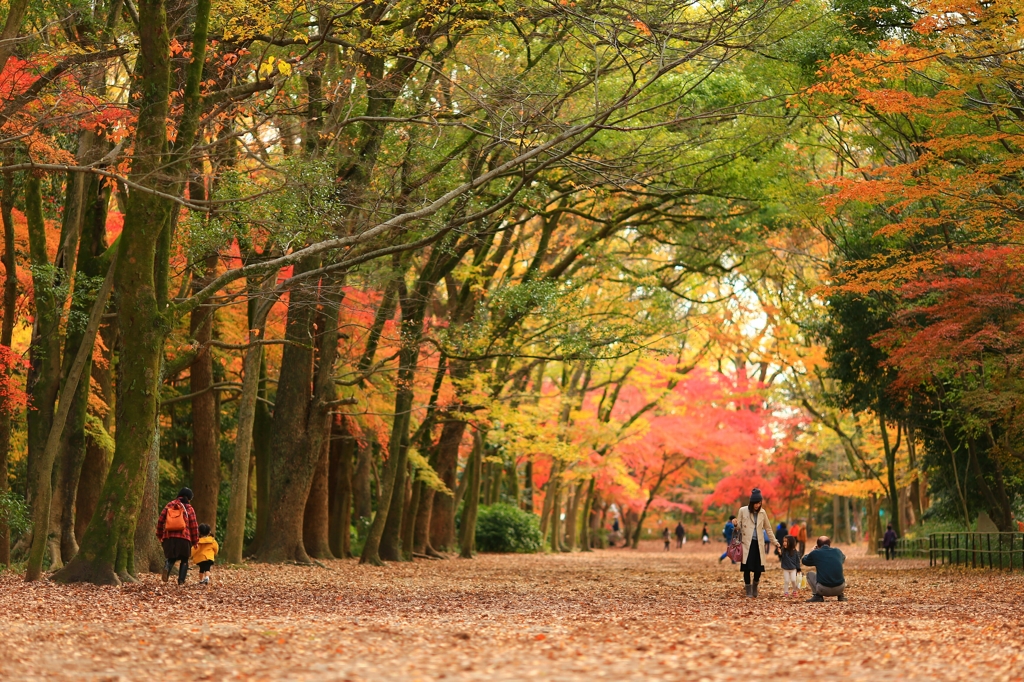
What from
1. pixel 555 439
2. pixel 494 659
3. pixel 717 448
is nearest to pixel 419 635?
pixel 494 659

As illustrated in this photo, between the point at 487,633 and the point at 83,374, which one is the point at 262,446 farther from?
the point at 487,633

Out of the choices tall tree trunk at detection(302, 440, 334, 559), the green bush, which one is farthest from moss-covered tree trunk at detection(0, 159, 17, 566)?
the green bush

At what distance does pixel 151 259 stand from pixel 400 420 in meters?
10.1

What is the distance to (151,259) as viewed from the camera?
13359 mm

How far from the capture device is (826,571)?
13562mm

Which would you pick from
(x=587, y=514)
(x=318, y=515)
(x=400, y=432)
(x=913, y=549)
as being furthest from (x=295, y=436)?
(x=587, y=514)

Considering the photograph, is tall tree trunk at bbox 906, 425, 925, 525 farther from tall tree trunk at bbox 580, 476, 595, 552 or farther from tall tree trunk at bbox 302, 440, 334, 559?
tall tree trunk at bbox 302, 440, 334, 559

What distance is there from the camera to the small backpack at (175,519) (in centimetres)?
1370

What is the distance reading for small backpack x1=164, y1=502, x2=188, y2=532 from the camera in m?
13.7

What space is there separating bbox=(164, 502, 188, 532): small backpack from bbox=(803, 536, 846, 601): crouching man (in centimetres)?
786

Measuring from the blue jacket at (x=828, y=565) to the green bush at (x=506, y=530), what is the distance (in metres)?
21.5

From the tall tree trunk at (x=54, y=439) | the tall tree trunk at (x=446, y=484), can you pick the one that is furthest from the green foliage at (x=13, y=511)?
the tall tree trunk at (x=446, y=484)

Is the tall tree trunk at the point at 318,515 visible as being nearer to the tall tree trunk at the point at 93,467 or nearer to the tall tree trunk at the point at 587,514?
the tall tree trunk at the point at 93,467

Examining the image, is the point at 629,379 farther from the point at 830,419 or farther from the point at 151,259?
the point at 151,259
